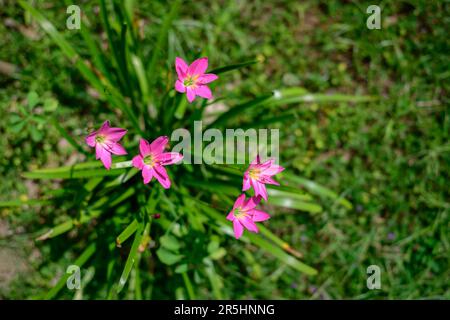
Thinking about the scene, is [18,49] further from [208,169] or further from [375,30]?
[375,30]

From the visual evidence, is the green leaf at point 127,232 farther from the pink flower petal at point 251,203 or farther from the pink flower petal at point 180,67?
the pink flower petal at point 180,67

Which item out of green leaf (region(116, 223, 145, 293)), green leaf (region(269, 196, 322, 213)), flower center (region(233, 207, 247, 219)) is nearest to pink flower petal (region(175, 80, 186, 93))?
flower center (region(233, 207, 247, 219))

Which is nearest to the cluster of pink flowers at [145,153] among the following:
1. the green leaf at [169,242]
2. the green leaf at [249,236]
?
the green leaf at [249,236]

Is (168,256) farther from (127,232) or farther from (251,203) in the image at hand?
(251,203)

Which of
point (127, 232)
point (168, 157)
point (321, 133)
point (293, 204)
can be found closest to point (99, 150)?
point (168, 157)

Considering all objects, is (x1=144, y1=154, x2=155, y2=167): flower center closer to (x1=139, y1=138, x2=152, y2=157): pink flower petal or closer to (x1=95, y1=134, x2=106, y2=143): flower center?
(x1=139, y1=138, x2=152, y2=157): pink flower petal
